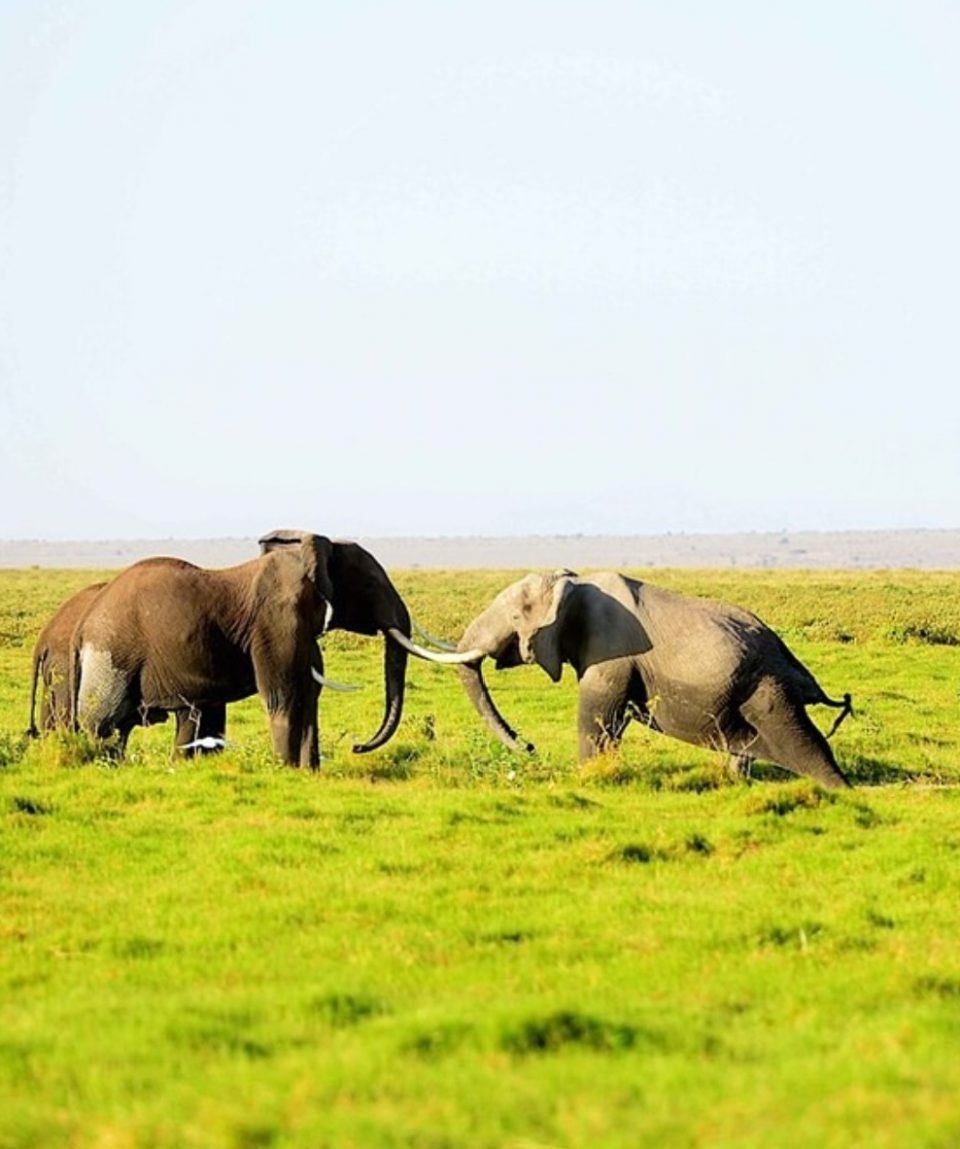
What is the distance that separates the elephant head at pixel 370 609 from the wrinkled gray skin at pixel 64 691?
1575mm

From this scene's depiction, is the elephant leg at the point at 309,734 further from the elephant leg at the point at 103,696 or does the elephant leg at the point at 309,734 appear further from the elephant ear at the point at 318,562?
the elephant leg at the point at 103,696

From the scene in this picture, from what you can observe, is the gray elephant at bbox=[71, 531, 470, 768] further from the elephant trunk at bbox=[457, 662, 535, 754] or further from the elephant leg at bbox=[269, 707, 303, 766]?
the elephant trunk at bbox=[457, 662, 535, 754]

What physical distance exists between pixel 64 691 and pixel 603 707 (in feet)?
19.4

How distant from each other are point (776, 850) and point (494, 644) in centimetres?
595

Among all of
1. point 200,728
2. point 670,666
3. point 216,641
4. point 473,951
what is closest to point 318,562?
point 216,641

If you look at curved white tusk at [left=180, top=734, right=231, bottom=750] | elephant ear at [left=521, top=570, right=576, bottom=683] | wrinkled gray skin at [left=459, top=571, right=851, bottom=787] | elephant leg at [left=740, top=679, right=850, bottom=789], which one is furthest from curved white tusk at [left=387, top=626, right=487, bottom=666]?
elephant leg at [left=740, top=679, right=850, bottom=789]

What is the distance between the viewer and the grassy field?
25.9ft

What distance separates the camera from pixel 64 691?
21.0 meters

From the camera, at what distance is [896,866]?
1423 cm

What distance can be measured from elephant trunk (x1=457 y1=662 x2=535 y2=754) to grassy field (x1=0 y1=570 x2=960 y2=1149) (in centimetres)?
28

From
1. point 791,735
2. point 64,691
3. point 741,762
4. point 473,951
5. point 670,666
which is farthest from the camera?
point 64,691

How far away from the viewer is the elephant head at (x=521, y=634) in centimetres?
1953

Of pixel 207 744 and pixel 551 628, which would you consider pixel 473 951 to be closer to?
pixel 551 628

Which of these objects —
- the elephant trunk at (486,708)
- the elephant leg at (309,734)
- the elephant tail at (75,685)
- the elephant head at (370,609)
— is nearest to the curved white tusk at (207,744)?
the elephant leg at (309,734)
